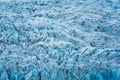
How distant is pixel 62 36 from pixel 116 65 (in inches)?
27.0

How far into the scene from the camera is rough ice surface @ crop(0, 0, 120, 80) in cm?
182

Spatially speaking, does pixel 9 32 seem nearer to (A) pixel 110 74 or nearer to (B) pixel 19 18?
(B) pixel 19 18

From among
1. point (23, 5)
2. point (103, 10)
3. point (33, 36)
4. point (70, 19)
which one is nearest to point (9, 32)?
point (33, 36)

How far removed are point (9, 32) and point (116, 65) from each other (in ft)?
3.81

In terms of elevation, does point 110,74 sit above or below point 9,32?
below

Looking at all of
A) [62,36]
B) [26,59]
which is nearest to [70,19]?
[62,36]

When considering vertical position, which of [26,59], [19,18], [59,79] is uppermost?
[19,18]

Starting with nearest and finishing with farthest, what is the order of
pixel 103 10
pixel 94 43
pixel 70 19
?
pixel 94 43
pixel 70 19
pixel 103 10

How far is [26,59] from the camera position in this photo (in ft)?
6.29

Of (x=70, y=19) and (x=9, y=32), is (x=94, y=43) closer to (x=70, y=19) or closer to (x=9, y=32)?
(x=70, y=19)

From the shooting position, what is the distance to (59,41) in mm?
2215

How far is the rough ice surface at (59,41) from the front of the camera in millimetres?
1822

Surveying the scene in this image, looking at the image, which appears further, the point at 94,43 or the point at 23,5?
the point at 23,5

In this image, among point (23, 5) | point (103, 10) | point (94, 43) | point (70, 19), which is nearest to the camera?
point (94, 43)
